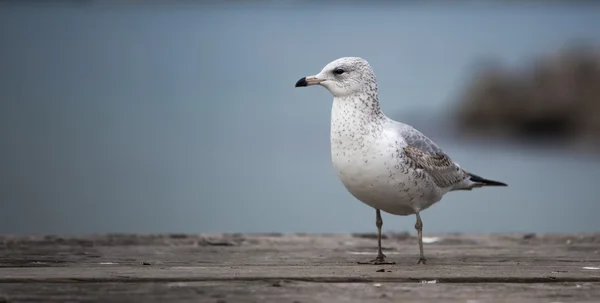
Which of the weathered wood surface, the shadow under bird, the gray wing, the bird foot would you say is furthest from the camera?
the gray wing

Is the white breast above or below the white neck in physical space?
below

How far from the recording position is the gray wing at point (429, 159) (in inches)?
188

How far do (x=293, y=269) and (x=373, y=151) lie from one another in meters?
0.80

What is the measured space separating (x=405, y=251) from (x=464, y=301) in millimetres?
1865

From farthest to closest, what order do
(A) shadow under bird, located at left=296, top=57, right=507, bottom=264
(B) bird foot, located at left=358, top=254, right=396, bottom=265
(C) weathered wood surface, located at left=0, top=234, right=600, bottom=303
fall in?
(A) shadow under bird, located at left=296, top=57, right=507, bottom=264 < (B) bird foot, located at left=358, top=254, right=396, bottom=265 < (C) weathered wood surface, located at left=0, top=234, right=600, bottom=303

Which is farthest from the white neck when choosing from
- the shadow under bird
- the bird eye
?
the bird eye

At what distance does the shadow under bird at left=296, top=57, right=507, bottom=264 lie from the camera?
15.0ft

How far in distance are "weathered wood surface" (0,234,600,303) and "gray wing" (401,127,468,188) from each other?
38 cm

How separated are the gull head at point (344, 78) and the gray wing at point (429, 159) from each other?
0.98ft

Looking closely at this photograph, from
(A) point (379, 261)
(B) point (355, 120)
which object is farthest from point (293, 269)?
(B) point (355, 120)

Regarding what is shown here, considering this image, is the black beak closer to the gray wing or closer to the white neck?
the white neck

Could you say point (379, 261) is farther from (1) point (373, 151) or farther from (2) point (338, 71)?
(2) point (338, 71)

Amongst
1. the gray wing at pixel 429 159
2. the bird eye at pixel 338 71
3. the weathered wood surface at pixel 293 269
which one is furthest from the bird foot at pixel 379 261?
the bird eye at pixel 338 71

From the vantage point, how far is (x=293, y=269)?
406 centimetres
